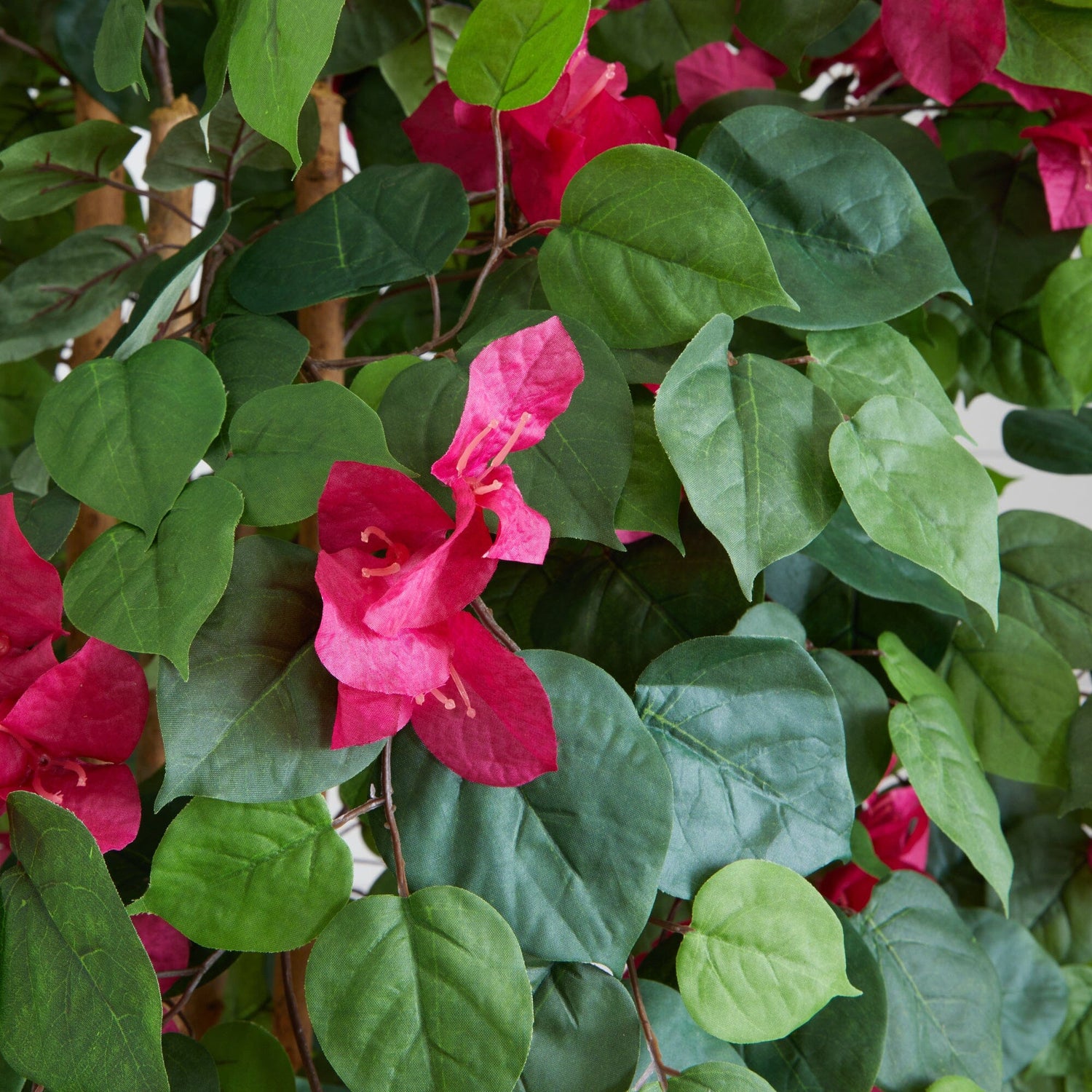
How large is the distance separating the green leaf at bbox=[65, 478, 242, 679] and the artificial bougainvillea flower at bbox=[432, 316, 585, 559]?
3.0 inches

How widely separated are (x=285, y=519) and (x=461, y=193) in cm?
16

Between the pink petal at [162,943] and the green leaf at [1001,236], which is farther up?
the green leaf at [1001,236]

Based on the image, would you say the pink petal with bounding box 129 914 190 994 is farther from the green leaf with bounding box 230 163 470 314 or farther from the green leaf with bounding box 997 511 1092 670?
the green leaf with bounding box 997 511 1092 670

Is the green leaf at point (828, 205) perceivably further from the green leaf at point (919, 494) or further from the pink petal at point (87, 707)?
the pink petal at point (87, 707)

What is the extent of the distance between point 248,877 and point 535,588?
204 mm

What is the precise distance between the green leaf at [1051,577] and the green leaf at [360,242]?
0.34 metres

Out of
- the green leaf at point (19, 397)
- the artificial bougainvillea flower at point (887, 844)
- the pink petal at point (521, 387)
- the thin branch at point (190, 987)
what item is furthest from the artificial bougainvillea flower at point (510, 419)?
the green leaf at point (19, 397)

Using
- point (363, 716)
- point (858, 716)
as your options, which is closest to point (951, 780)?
point (858, 716)

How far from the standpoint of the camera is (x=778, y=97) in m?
0.50

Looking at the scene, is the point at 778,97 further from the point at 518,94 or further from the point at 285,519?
the point at 285,519

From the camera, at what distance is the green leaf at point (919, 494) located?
1.19ft

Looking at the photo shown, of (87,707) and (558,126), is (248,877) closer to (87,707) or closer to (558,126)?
(87,707)

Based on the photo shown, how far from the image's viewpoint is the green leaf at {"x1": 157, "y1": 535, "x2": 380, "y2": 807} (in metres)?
0.31

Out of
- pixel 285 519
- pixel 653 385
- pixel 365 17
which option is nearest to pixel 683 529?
pixel 653 385
